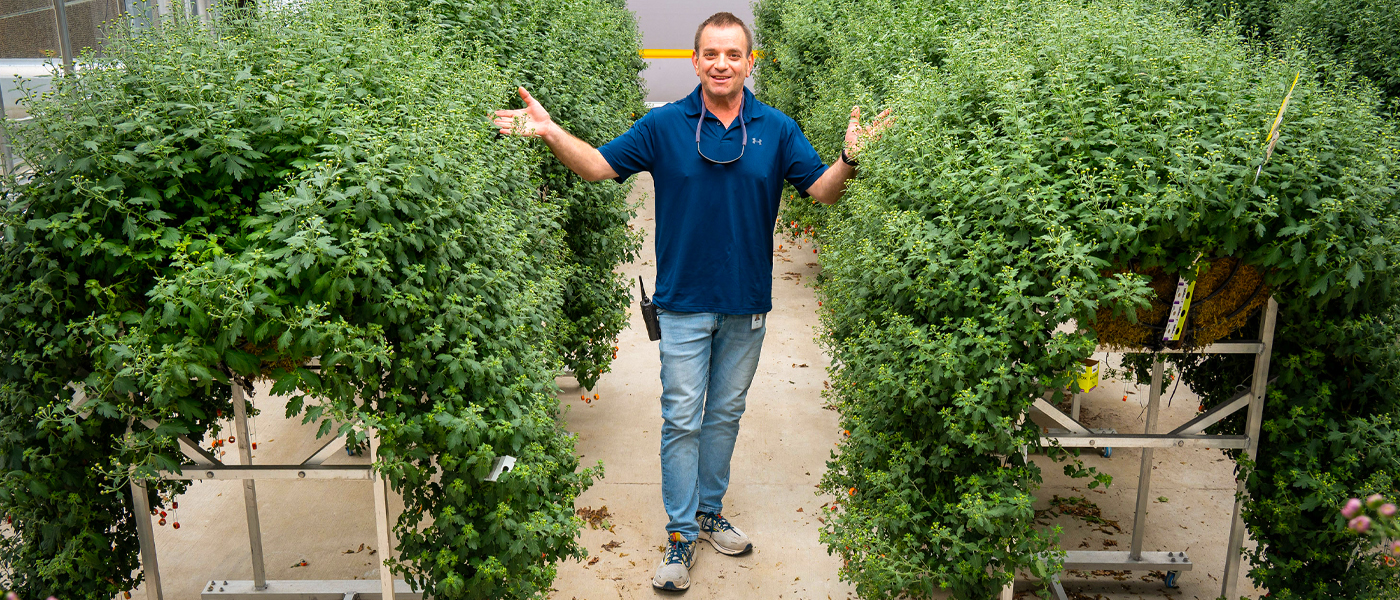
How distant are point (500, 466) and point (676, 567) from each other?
1.50 metres

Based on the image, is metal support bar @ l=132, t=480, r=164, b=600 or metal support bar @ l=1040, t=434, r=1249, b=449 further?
metal support bar @ l=1040, t=434, r=1249, b=449

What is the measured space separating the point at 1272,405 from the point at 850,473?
1.46 meters

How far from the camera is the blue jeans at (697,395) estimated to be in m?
3.98

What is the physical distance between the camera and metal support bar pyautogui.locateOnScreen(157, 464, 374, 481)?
2.98 metres

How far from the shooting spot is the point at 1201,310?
318 centimetres

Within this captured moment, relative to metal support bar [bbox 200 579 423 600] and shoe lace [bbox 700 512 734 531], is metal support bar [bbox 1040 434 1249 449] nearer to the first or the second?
shoe lace [bbox 700 512 734 531]

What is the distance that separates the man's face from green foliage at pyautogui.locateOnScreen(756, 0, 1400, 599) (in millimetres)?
717

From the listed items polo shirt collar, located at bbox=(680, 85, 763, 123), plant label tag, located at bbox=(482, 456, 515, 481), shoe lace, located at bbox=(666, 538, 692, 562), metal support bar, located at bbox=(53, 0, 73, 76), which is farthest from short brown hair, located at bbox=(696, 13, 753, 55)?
metal support bar, located at bbox=(53, 0, 73, 76)

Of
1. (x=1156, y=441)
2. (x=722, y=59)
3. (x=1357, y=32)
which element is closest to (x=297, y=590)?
(x=722, y=59)

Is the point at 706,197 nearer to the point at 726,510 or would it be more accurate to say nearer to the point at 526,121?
the point at 526,121

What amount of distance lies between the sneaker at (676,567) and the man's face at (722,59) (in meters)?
1.90

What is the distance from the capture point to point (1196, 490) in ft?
17.2

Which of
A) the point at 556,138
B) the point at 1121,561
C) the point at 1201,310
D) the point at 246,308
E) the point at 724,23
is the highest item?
the point at 724,23

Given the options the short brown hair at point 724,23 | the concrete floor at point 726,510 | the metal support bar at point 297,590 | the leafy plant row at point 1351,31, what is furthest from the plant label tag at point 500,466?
the leafy plant row at point 1351,31
